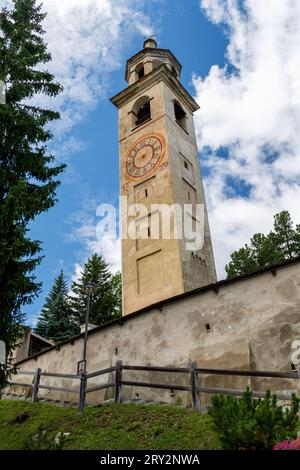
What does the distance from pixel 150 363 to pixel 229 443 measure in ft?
32.6

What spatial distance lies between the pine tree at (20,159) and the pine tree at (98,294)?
723 inches

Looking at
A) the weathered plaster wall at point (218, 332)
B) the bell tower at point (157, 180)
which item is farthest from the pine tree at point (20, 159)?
the bell tower at point (157, 180)

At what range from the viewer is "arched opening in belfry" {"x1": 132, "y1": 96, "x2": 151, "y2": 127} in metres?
31.1

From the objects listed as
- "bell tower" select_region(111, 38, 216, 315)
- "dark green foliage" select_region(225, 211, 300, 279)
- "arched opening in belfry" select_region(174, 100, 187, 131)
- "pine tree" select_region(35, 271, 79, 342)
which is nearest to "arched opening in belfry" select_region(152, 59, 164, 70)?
"bell tower" select_region(111, 38, 216, 315)

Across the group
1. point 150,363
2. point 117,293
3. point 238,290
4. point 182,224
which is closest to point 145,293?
point 182,224

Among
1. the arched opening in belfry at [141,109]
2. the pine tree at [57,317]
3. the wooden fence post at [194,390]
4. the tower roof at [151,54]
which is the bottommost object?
the wooden fence post at [194,390]

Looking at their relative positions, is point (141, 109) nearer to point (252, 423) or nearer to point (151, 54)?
point (151, 54)

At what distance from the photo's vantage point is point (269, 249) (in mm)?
29719

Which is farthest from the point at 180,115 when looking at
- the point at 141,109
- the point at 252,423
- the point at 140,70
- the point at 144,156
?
the point at 252,423

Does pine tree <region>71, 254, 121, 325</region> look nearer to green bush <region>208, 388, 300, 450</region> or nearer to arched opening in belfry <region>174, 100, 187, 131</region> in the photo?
arched opening in belfry <region>174, 100, 187, 131</region>

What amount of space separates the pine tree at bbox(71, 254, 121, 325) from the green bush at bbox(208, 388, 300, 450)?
24851 millimetres

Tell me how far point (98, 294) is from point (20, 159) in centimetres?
2258

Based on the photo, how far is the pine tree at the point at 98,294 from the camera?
3220cm

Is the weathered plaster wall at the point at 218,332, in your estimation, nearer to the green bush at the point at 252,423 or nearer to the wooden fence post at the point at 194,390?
the wooden fence post at the point at 194,390
